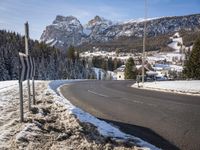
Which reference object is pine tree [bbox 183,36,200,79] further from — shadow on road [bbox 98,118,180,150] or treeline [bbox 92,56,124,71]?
treeline [bbox 92,56,124,71]

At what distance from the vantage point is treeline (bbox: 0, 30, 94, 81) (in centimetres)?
8107

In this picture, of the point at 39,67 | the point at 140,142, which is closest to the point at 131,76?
the point at 39,67

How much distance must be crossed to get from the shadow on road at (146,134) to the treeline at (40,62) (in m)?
68.9

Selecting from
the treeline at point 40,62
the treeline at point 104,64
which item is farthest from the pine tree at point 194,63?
the treeline at point 104,64

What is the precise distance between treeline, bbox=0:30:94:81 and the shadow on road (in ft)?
226

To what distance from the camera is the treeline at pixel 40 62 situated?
81.1 meters

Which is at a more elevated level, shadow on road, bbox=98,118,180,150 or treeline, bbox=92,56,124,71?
treeline, bbox=92,56,124,71

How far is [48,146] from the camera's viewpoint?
614 cm

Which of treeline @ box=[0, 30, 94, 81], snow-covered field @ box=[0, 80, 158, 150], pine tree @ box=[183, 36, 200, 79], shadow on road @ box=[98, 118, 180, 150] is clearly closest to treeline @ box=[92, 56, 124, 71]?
treeline @ box=[0, 30, 94, 81]

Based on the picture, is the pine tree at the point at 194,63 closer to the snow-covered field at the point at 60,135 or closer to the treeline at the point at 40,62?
the treeline at the point at 40,62

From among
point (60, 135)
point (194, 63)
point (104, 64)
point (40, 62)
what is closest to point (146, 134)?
point (60, 135)

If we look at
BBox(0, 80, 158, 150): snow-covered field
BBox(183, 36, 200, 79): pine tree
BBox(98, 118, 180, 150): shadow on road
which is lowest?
BBox(98, 118, 180, 150): shadow on road

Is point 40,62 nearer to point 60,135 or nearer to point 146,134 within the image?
point 146,134

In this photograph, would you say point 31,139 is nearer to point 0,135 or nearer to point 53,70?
point 0,135
